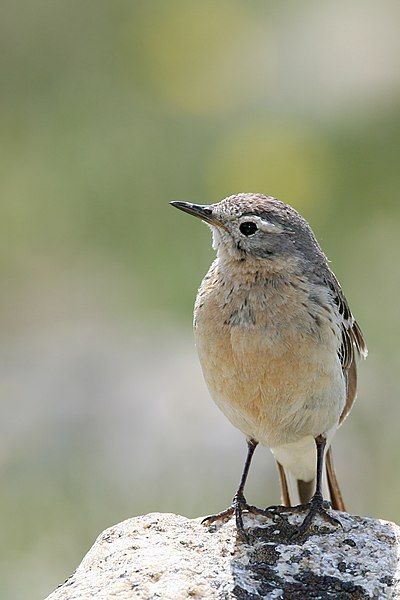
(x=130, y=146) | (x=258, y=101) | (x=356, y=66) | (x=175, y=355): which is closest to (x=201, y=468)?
(x=175, y=355)

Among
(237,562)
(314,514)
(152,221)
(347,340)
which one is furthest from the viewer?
(152,221)

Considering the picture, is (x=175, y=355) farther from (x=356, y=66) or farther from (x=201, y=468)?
(x=356, y=66)

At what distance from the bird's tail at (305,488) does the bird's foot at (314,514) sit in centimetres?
50

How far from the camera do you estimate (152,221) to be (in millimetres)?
13180

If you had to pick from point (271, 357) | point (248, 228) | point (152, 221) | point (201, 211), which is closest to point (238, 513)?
point (271, 357)

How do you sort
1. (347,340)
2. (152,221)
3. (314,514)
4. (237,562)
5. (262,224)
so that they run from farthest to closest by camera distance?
(152,221)
(347,340)
(262,224)
(314,514)
(237,562)

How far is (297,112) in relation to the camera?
15086mm

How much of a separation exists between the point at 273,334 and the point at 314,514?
0.88 metres

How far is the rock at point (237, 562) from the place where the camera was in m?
5.17

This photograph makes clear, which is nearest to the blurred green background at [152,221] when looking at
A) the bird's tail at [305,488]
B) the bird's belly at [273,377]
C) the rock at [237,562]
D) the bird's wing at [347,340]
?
the bird's tail at [305,488]

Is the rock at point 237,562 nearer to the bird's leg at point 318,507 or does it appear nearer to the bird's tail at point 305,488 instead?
the bird's leg at point 318,507

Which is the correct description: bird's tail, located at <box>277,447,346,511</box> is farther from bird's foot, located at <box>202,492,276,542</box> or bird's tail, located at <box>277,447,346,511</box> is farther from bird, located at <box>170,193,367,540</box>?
bird's foot, located at <box>202,492,276,542</box>

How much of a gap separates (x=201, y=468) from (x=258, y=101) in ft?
25.2

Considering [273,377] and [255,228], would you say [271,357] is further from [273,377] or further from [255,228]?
[255,228]
